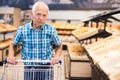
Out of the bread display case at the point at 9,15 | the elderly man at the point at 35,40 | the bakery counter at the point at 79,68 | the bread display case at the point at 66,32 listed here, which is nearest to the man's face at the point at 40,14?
the elderly man at the point at 35,40

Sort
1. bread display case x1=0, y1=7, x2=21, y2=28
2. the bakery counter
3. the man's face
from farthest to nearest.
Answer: bread display case x1=0, y1=7, x2=21, y2=28 → the bakery counter → the man's face

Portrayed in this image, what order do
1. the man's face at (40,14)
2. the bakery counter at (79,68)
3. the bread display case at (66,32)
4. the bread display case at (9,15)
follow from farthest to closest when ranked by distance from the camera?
the bread display case at (66,32) → the bread display case at (9,15) → the bakery counter at (79,68) → the man's face at (40,14)

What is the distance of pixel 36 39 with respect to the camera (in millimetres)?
2930

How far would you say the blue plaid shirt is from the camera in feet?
9.58

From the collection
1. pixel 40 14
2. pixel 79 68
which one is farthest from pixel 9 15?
pixel 40 14

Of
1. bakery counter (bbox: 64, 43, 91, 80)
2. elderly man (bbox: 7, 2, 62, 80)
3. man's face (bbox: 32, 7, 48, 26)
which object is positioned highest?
man's face (bbox: 32, 7, 48, 26)

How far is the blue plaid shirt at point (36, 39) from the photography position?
2920mm

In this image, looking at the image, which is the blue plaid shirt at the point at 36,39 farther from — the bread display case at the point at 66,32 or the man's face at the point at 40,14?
the bread display case at the point at 66,32

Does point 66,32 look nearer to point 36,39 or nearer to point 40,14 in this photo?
point 36,39

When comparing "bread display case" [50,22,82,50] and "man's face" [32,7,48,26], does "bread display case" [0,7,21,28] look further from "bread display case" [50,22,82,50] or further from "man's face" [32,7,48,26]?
"man's face" [32,7,48,26]

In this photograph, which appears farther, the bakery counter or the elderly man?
the bakery counter

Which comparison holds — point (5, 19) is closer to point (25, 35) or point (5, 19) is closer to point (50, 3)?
point (50, 3)

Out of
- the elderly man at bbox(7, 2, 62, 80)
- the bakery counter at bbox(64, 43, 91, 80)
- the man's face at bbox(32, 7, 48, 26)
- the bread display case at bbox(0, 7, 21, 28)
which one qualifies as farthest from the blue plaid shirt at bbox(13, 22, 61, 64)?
the bread display case at bbox(0, 7, 21, 28)

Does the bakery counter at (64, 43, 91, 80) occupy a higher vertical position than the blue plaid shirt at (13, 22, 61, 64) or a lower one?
lower
